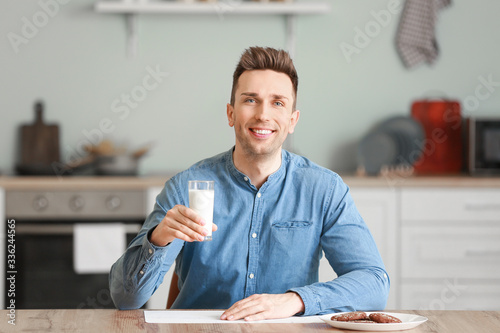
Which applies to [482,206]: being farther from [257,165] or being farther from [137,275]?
[137,275]

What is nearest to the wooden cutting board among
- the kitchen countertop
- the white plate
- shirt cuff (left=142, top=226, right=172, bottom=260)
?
the kitchen countertop

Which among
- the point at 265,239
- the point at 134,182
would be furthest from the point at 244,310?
the point at 134,182

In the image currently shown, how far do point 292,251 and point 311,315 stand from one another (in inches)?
12.4

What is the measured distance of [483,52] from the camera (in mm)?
4109

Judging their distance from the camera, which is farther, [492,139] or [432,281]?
[492,139]

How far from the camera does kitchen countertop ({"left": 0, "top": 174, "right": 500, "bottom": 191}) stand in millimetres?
3404

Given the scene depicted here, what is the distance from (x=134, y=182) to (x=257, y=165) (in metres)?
1.63

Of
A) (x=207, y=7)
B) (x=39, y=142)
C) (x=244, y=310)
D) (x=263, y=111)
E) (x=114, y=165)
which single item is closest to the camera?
(x=244, y=310)

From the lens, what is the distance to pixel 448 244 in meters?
3.49

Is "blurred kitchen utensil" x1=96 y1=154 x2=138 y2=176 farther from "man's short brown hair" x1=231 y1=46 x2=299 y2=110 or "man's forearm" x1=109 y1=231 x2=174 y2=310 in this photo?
"man's forearm" x1=109 y1=231 x2=174 y2=310

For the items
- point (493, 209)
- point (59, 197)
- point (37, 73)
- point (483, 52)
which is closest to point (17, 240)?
point (59, 197)

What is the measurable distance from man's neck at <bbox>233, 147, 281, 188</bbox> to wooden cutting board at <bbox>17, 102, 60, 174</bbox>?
2.30 metres

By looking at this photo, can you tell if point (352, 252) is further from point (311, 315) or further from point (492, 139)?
point (492, 139)

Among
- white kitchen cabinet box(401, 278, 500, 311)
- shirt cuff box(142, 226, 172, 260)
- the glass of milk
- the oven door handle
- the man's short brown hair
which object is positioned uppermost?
the man's short brown hair
